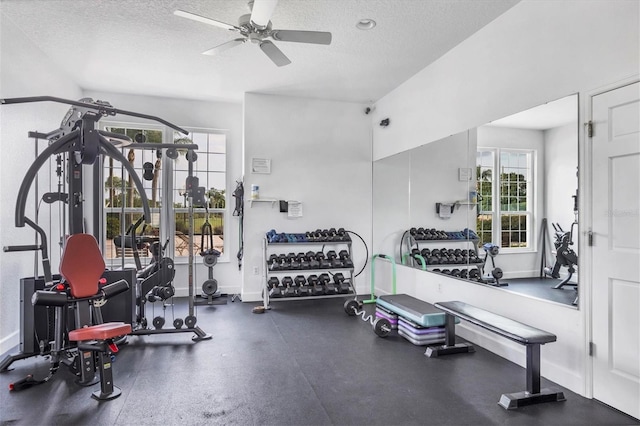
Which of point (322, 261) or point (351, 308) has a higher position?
point (322, 261)

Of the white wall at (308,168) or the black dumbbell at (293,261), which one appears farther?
the white wall at (308,168)

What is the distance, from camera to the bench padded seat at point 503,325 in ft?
7.84

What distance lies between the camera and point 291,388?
269 centimetres

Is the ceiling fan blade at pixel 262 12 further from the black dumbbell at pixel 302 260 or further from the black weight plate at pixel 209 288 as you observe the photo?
the black weight plate at pixel 209 288

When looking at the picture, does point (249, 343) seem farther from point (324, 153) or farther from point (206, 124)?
point (206, 124)

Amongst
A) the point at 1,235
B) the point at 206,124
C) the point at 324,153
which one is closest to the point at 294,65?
the point at 324,153

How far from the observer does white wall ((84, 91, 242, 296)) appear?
5.75 meters

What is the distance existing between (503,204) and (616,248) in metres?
1.11

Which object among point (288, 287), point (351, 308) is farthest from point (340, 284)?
point (288, 287)

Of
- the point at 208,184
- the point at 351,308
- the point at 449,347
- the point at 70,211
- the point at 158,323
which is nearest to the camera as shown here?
the point at 70,211

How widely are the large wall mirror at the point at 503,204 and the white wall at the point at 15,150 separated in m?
4.41

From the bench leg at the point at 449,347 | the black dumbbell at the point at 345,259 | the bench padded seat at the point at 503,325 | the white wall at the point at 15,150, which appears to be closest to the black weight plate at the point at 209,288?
the black dumbbell at the point at 345,259

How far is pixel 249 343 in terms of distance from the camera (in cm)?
365

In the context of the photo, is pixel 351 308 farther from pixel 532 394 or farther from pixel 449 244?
pixel 532 394
